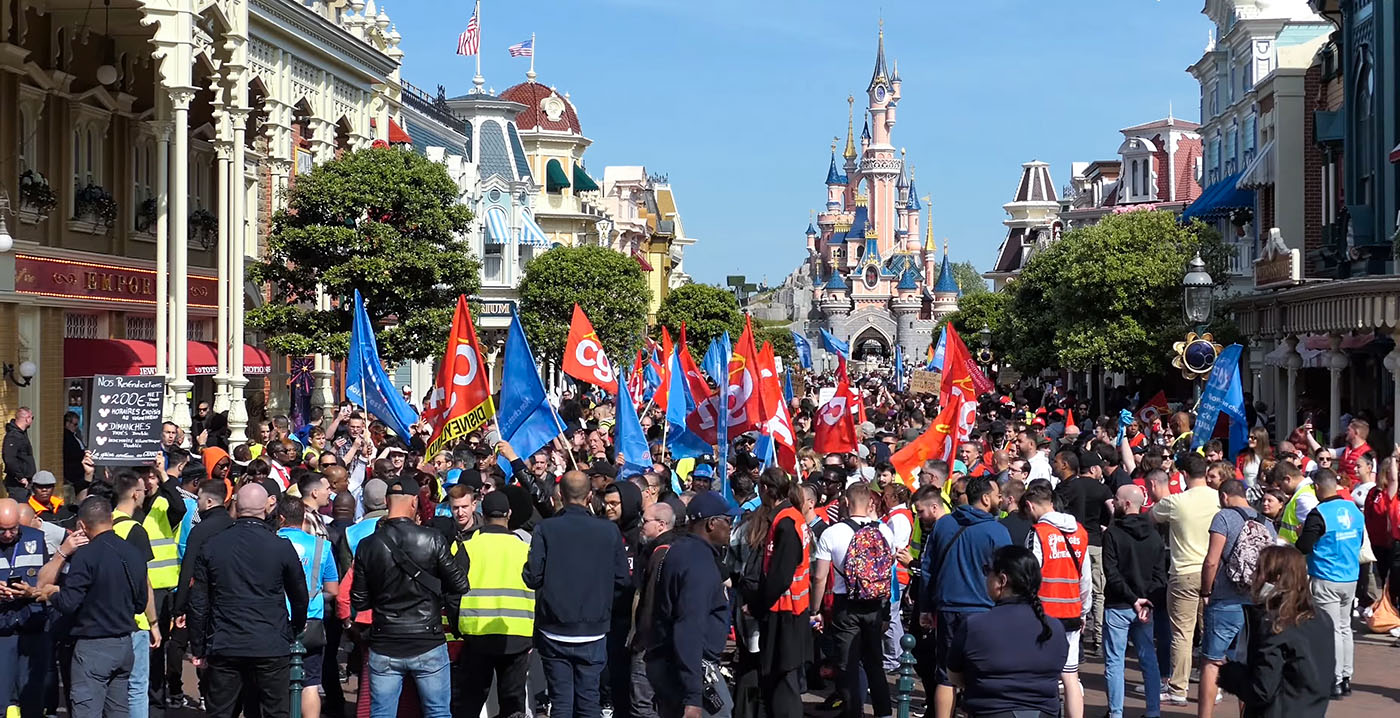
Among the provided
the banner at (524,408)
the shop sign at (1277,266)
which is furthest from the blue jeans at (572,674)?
the shop sign at (1277,266)

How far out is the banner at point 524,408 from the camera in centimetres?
1595

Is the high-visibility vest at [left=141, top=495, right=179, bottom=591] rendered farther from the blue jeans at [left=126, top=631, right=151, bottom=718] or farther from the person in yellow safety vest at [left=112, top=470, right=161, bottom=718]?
the blue jeans at [left=126, top=631, right=151, bottom=718]

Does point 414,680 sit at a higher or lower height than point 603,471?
lower

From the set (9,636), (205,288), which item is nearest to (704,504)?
(9,636)

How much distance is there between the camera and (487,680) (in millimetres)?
10438

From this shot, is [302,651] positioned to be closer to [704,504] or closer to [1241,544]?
[704,504]

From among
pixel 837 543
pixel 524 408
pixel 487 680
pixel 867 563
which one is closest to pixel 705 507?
pixel 837 543

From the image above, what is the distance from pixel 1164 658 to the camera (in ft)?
43.4

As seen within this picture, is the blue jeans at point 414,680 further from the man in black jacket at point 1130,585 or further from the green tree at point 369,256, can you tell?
the green tree at point 369,256

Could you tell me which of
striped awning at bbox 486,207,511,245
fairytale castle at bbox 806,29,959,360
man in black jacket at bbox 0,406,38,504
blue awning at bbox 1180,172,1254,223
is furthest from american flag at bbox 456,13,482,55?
fairytale castle at bbox 806,29,959,360

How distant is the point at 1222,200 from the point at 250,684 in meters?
38.7

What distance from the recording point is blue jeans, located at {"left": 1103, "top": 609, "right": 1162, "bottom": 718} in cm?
1166

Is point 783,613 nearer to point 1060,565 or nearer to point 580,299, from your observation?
point 1060,565

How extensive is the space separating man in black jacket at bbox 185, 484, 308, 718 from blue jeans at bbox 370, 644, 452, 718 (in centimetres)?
56
